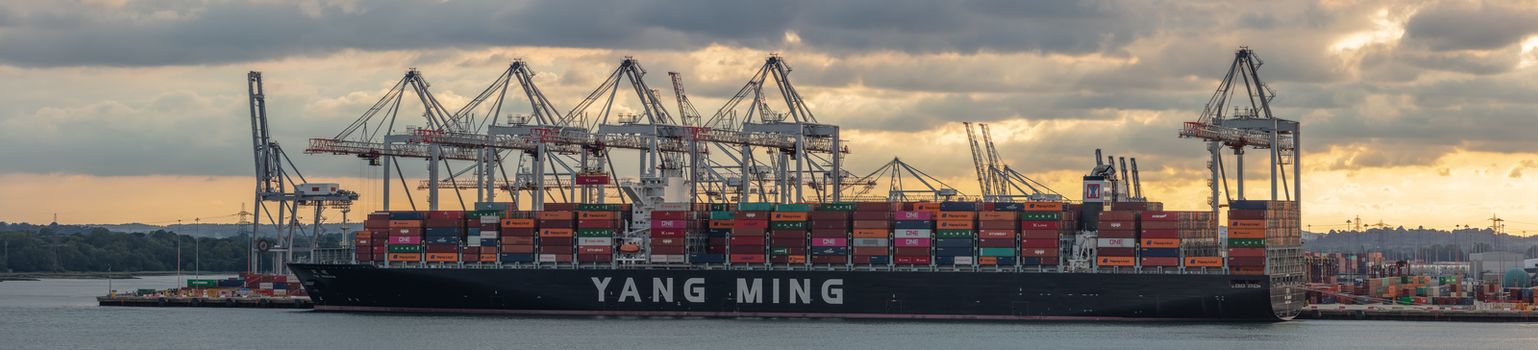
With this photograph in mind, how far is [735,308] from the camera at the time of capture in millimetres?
84500

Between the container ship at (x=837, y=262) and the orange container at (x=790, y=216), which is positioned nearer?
the container ship at (x=837, y=262)

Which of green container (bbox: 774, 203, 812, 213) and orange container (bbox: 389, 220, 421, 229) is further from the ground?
green container (bbox: 774, 203, 812, 213)

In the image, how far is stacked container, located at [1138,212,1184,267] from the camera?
79688 millimetres

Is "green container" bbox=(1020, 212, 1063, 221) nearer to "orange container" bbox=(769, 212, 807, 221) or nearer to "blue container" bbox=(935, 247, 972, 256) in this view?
"blue container" bbox=(935, 247, 972, 256)

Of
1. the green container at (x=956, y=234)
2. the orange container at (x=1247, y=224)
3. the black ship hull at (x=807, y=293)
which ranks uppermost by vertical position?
the orange container at (x=1247, y=224)

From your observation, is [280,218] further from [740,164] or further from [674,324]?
[674,324]

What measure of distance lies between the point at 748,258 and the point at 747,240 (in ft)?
2.48

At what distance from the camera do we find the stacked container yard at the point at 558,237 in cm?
8612

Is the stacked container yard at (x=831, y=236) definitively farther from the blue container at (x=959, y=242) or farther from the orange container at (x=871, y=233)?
the blue container at (x=959, y=242)

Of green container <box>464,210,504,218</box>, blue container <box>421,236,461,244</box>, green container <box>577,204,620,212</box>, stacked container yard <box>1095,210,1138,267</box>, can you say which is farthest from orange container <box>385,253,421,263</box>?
stacked container yard <box>1095,210,1138,267</box>

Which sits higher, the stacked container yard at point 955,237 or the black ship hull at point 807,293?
the stacked container yard at point 955,237

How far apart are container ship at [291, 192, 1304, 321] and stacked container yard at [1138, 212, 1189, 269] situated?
2.2 inches

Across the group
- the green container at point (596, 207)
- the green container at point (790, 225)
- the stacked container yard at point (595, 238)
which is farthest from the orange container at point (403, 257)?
the green container at point (790, 225)

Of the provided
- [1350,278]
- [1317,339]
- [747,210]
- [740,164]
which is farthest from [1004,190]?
[1317,339]
